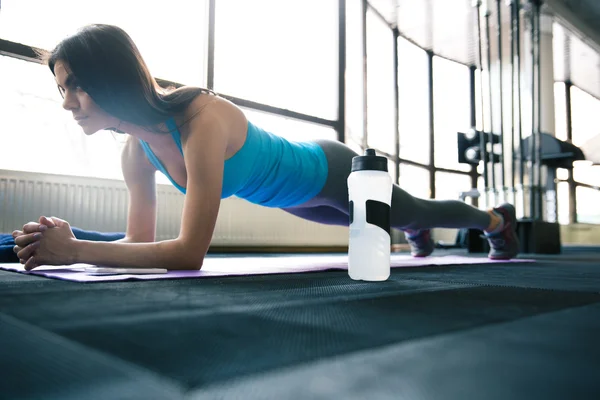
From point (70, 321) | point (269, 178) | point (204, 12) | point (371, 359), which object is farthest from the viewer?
point (204, 12)

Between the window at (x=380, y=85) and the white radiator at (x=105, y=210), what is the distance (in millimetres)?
1406

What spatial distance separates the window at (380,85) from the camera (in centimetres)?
430

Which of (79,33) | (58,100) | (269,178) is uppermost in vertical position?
(58,100)

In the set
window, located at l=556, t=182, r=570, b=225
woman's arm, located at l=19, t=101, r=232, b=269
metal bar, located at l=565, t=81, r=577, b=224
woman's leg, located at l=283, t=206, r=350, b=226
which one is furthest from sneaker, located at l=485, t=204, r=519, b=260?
window, located at l=556, t=182, r=570, b=225

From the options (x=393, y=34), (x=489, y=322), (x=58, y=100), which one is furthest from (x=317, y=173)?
(x=393, y=34)

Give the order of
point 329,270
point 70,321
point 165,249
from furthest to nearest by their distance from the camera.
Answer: point 329,270 < point 165,249 < point 70,321

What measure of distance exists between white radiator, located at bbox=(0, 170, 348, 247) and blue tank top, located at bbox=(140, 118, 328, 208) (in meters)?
Result: 1.45

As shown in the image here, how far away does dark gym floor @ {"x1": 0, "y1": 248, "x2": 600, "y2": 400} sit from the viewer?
0.25 metres

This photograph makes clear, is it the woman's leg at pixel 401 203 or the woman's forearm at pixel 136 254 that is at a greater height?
the woman's leg at pixel 401 203

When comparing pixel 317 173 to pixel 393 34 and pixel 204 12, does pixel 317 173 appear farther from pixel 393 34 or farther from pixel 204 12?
pixel 393 34

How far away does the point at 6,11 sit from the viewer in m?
2.25

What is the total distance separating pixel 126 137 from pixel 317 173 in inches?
21.8

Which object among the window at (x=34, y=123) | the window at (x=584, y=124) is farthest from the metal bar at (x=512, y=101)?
the window at (x=584, y=124)

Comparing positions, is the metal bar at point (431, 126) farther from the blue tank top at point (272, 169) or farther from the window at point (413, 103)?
the blue tank top at point (272, 169)
